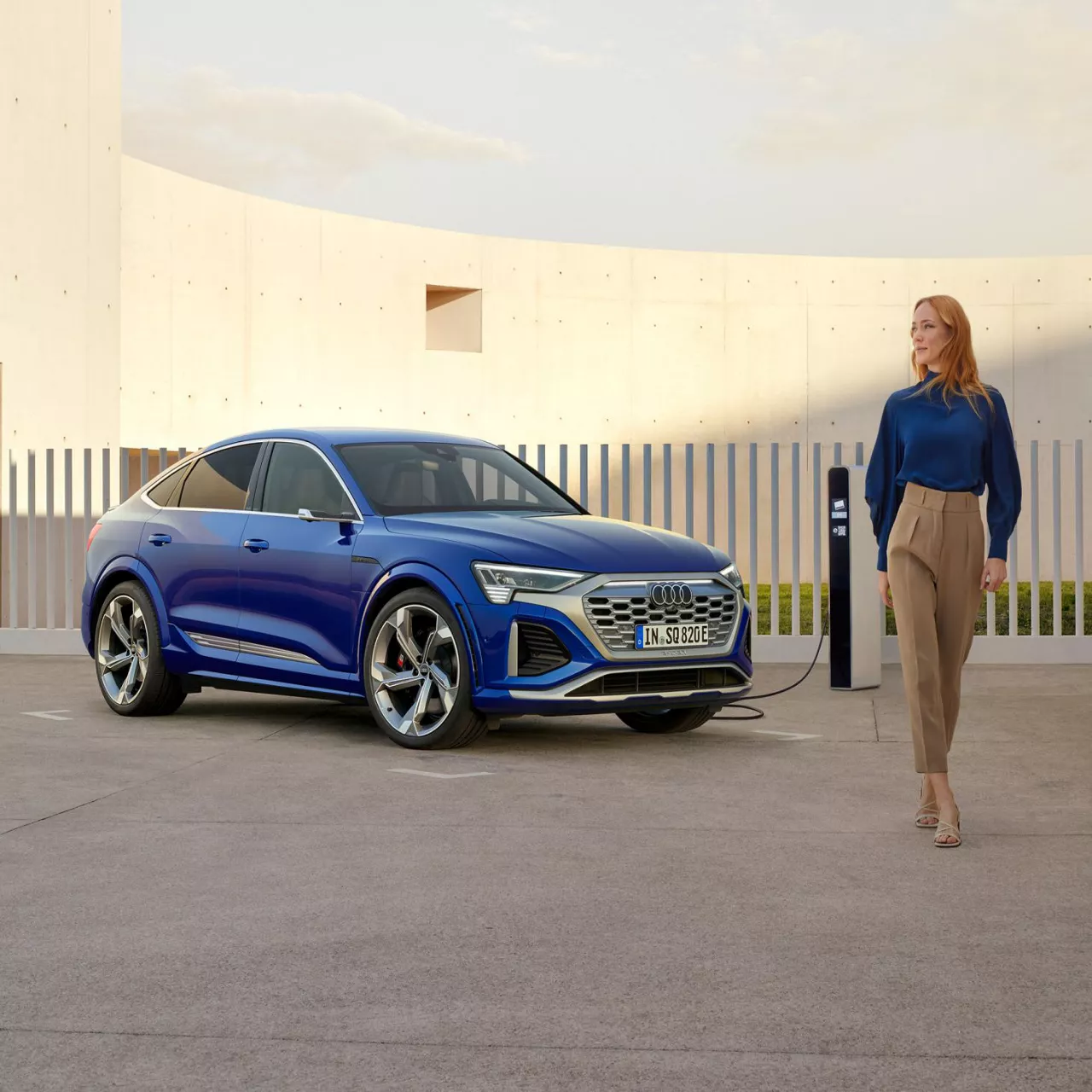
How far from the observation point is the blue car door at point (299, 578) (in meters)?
8.59

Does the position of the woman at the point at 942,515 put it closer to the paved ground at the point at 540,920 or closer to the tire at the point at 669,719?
the paved ground at the point at 540,920

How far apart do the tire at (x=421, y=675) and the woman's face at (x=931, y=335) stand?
109 inches

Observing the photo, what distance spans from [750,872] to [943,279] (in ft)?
75.0

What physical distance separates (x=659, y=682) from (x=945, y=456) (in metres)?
2.51

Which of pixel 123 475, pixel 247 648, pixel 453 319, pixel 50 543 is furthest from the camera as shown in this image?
pixel 453 319

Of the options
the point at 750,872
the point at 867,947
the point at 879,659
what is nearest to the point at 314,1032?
the point at 867,947

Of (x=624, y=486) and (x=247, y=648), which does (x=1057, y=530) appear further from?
(x=247, y=648)

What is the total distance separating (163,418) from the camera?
2153cm

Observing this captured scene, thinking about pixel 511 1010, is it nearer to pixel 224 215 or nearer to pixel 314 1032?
pixel 314 1032

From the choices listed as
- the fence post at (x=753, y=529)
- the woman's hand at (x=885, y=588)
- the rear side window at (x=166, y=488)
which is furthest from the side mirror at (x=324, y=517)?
the fence post at (x=753, y=529)

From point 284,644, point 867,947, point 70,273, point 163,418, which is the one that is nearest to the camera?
point 867,947

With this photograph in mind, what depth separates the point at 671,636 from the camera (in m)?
8.20

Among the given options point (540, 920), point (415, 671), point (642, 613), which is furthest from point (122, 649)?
point (540, 920)

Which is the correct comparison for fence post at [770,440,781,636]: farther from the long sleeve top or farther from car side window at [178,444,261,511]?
the long sleeve top
